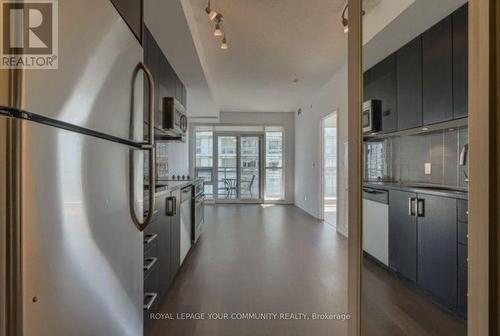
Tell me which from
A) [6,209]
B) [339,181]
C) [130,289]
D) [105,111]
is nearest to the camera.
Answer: [6,209]

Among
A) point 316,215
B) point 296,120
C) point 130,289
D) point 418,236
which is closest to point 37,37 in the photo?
point 130,289

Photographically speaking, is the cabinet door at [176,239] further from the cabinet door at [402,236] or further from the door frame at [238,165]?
the door frame at [238,165]

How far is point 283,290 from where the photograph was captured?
277cm

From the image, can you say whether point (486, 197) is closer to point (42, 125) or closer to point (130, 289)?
point (42, 125)

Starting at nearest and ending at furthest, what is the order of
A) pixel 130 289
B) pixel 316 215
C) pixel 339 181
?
pixel 130 289 → pixel 339 181 → pixel 316 215

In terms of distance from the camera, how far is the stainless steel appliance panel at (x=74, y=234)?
665 millimetres

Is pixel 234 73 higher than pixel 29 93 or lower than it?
higher

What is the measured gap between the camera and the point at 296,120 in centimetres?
870

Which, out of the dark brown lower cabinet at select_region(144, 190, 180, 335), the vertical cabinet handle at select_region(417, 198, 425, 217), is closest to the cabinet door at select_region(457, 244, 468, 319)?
the vertical cabinet handle at select_region(417, 198, 425, 217)

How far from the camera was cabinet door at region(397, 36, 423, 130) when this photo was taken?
255 centimetres

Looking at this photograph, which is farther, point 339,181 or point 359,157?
point 339,181

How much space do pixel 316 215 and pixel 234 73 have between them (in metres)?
3.46

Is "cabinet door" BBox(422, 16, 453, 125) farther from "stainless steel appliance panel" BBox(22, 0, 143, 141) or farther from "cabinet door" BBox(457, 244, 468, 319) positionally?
"stainless steel appliance panel" BBox(22, 0, 143, 141)

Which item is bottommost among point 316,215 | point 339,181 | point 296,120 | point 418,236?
point 316,215
